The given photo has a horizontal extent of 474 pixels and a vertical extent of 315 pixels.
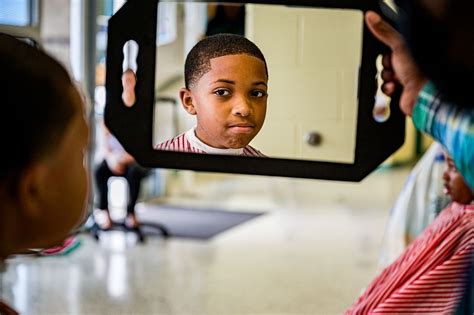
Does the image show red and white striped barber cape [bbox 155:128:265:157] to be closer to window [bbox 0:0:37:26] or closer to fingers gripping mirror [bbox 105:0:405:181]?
fingers gripping mirror [bbox 105:0:405:181]

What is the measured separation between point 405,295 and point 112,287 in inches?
61.8

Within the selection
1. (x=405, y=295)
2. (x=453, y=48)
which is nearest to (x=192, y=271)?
(x=405, y=295)

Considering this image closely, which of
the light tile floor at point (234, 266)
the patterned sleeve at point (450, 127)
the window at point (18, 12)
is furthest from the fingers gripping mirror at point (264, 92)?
the window at point (18, 12)

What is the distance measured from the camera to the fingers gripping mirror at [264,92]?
93 cm

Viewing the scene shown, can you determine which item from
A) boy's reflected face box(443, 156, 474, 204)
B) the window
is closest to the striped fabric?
boy's reflected face box(443, 156, 474, 204)

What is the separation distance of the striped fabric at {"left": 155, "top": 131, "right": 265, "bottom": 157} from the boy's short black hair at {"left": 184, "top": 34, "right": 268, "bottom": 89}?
7 centimetres

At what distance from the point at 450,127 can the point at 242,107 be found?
234mm

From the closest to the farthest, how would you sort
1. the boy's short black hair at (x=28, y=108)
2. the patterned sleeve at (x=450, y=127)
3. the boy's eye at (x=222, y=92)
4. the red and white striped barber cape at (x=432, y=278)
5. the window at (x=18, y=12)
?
the boy's short black hair at (x=28, y=108), the patterned sleeve at (x=450, y=127), the boy's eye at (x=222, y=92), the red and white striped barber cape at (x=432, y=278), the window at (x=18, y=12)

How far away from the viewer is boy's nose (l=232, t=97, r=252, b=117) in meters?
0.90

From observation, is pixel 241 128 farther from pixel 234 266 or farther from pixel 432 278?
pixel 234 266

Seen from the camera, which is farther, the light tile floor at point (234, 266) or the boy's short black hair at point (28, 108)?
the light tile floor at point (234, 266)

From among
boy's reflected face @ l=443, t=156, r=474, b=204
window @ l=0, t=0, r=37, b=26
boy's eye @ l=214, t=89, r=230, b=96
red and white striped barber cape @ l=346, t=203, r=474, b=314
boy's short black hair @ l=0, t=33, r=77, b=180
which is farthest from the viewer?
window @ l=0, t=0, r=37, b=26

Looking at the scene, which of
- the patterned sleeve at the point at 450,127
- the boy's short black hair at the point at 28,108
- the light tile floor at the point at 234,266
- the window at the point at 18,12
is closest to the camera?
the boy's short black hair at the point at 28,108

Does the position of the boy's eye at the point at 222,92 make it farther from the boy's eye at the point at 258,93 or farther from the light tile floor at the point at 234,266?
the light tile floor at the point at 234,266
